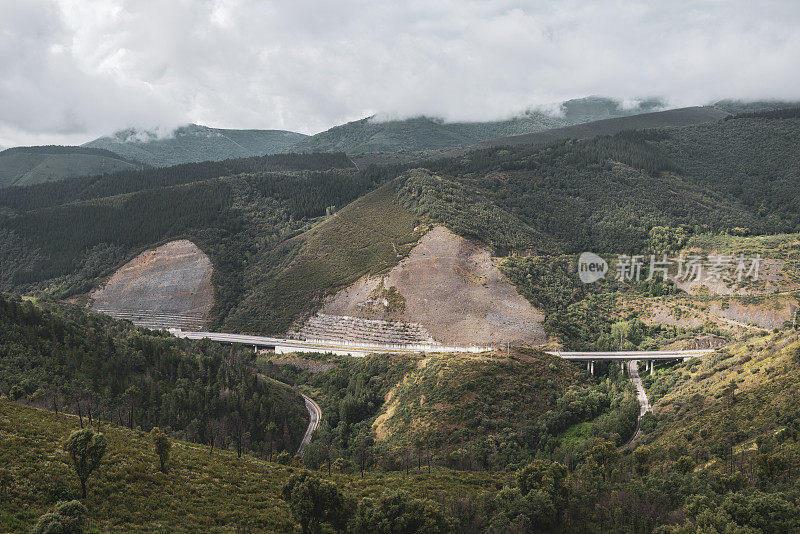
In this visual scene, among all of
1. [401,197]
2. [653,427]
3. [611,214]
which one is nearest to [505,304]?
[653,427]

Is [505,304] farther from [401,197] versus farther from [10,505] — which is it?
[10,505]

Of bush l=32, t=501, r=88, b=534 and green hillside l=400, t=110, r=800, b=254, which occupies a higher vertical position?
green hillside l=400, t=110, r=800, b=254

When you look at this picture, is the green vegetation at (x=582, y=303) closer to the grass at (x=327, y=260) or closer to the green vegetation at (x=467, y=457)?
the green vegetation at (x=467, y=457)

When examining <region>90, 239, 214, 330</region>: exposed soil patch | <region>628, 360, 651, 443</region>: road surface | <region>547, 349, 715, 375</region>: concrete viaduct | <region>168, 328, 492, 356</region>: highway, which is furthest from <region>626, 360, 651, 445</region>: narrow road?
<region>90, 239, 214, 330</region>: exposed soil patch

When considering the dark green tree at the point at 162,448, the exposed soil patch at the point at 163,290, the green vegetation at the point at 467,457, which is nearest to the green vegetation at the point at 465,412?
the green vegetation at the point at 467,457

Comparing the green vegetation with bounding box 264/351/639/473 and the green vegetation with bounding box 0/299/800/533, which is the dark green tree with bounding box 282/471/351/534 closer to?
the green vegetation with bounding box 0/299/800/533
